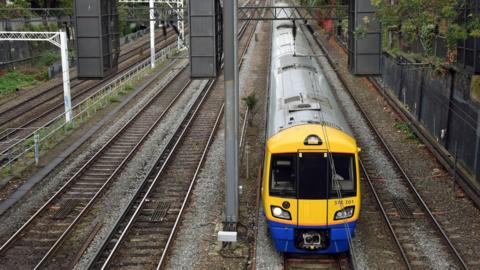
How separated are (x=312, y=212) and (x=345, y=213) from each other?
636mm

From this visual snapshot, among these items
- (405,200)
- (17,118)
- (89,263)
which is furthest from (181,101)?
(89,263)

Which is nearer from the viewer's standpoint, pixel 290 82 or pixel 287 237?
pixel 287 237

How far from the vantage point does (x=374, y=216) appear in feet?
45.6

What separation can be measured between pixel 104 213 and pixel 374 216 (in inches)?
253

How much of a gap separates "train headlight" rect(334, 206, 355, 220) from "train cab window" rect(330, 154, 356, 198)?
0.26 meters

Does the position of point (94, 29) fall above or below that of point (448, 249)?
above

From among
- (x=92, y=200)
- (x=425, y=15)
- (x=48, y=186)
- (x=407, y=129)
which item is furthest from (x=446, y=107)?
(x=48, y=186)

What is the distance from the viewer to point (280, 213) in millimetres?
11188

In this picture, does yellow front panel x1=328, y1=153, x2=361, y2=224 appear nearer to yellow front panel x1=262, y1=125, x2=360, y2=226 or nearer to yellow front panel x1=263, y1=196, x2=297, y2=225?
yellow front panel x1=262, y1=125, x2=360, y2=226

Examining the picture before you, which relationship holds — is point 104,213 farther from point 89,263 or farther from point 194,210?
point 89,263

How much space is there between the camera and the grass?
20373 mm

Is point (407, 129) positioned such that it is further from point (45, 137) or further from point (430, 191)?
point (45, 137)

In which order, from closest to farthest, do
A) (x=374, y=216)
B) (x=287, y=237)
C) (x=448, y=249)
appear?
(x=287, y=237), (x=448, y=249), (x=374, y=216)

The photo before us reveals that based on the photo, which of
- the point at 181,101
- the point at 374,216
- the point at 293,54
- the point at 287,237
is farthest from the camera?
the point at 181,101
